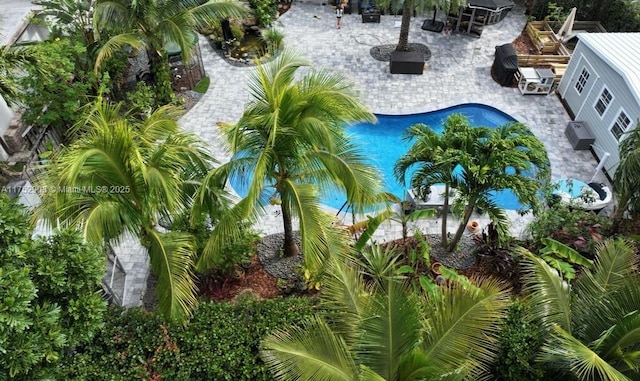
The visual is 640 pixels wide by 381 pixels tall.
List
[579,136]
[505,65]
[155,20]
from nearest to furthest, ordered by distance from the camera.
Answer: [155,20] < [579,136] < [505,65]

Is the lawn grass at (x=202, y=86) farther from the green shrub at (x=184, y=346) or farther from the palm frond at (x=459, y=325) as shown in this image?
the palm frond at (x=459, y=325)

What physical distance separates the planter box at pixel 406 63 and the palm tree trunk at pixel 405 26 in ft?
1.65

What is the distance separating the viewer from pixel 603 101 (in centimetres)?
1428

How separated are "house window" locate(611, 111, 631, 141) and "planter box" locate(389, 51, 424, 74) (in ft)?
23.5

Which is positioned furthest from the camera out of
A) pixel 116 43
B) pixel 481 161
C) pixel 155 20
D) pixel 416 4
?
pixel 416 4

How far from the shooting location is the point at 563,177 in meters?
13.9

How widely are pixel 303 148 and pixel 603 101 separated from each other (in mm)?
11828

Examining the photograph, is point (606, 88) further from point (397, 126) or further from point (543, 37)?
point (397, 126)

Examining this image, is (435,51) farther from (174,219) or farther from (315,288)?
(174,219)

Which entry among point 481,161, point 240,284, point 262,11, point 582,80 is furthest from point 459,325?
point 262,11

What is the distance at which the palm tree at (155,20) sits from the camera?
12.7m

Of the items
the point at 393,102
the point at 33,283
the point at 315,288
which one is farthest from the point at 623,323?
the point at 393,102

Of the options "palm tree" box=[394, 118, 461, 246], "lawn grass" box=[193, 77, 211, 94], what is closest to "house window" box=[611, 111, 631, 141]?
"palm tree" box=[394, 118, 461, 246]

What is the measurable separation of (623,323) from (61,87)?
13770mm
